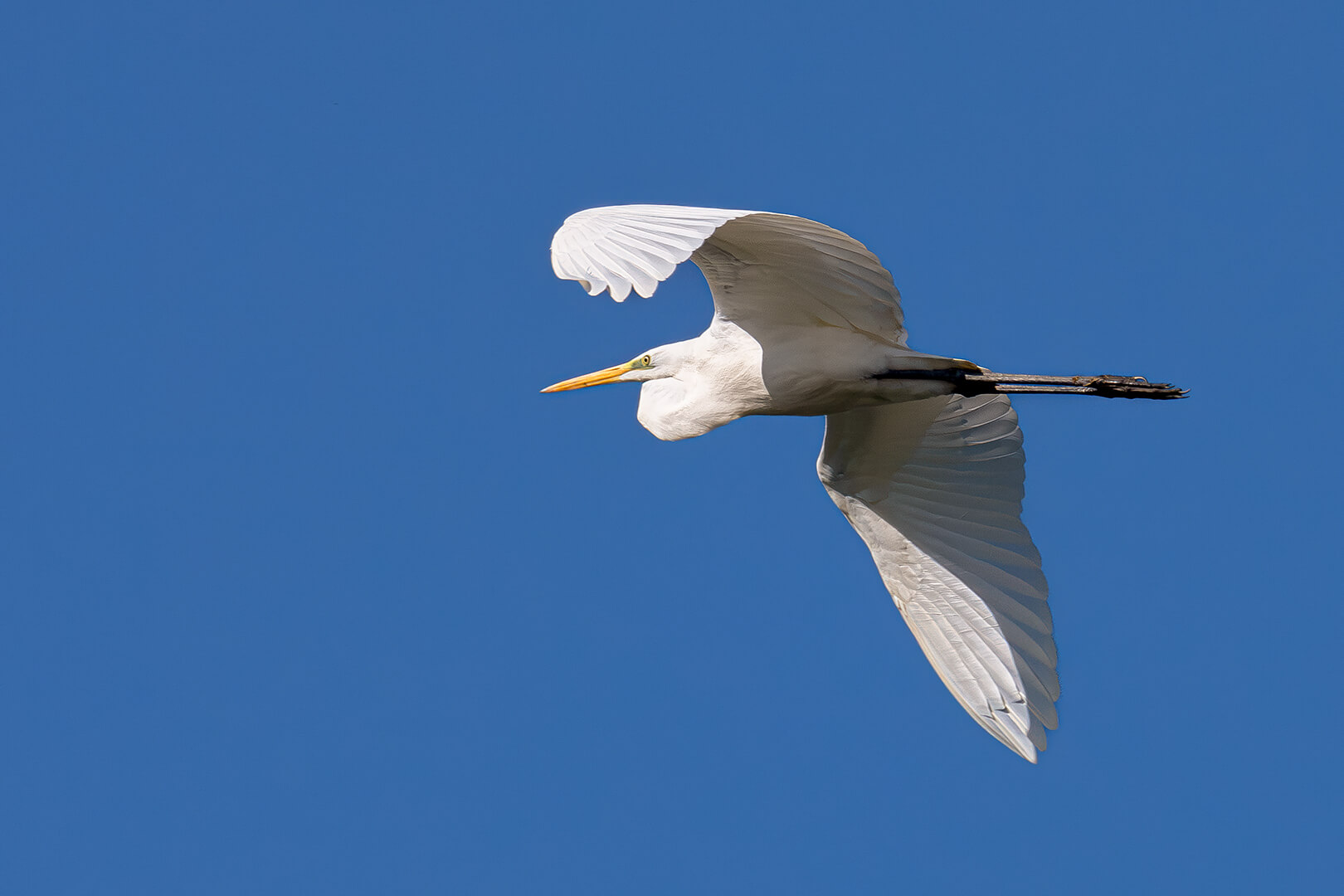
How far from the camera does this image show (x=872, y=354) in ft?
23.2

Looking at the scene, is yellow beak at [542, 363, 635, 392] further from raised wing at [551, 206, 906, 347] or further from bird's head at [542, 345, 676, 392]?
raised wing at [551, 206, 906, 347]

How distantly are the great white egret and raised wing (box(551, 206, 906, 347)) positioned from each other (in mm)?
12

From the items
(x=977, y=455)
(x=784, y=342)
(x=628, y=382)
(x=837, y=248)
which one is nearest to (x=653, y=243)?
(x=837, y=248)

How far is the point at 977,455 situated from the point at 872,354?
128cm

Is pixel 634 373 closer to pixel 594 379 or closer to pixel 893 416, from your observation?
pixel 594 379

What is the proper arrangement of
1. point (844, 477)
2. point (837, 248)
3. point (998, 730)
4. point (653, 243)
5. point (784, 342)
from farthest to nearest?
1. point (844, 477)
2. point (998, 730)
3. point (784, 342)
4. point (837, 248)
5. point (653, 243)

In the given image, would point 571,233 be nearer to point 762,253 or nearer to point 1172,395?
point 762,253

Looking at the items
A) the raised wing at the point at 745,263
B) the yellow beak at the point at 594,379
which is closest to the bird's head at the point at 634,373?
the yellow beak at the point at 594,379

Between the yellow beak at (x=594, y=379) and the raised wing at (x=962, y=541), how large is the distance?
3.95ft

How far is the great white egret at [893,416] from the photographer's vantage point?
6.72m

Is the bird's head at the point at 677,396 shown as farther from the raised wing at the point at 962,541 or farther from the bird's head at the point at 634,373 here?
the raised wing at the point at 962,541

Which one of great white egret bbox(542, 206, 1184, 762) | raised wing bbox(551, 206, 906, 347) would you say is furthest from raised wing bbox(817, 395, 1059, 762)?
raised wing bbox(551, 206, 906, 347)

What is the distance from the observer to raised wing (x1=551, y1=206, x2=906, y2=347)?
16.0 ft

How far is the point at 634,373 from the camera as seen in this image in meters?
7.90
